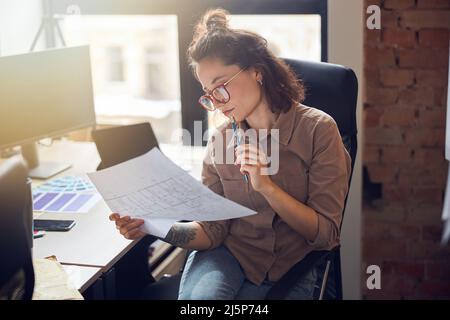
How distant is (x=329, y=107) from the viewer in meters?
1.71

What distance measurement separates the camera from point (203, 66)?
1542 millimetres

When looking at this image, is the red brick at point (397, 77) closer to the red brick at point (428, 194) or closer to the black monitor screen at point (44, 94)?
the red brick at point (428, 194)

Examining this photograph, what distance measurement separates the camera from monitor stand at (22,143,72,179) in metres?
2.19

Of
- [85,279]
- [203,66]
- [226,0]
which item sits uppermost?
[226,0]

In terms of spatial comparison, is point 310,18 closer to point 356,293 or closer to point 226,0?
point 226,0

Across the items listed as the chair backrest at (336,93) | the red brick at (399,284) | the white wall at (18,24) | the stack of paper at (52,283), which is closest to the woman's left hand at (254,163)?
the chair backrest at (336,93)

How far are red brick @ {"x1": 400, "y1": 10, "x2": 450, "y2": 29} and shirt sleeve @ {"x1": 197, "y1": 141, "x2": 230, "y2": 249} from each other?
87 centimetres

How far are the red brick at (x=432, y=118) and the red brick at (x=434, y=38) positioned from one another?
0.74ft

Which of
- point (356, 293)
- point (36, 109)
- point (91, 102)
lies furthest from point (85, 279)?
point (356, 293)

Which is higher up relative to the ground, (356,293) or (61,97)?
(61,97)

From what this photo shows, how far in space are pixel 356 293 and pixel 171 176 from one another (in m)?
1.13

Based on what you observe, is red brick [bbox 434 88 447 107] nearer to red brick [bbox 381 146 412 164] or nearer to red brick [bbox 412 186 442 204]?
red brick [bbox 381 146 412 164]

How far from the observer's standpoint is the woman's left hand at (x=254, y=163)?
140 cm

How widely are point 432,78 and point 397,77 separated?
117mm
